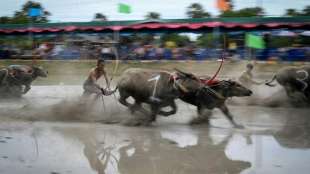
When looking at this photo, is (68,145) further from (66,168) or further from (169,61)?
(169,61)

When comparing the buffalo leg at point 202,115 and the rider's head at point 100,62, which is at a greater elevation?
the rider's head at point 100,62

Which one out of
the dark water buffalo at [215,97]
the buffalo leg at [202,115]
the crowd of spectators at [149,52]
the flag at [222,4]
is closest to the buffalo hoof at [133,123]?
the dark water buffalo at [215,97]

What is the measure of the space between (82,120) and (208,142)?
348cm

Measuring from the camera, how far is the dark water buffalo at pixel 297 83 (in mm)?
14281

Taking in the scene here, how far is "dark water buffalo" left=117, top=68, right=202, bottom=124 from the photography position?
36.5 ft

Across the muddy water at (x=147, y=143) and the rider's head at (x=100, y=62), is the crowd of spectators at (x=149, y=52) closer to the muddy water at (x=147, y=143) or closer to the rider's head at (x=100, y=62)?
the muddy water at (x=147, y=143)

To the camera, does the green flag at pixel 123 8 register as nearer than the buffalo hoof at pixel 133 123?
No

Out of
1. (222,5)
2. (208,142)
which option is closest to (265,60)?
(222,5)

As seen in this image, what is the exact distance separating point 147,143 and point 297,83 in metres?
6.25

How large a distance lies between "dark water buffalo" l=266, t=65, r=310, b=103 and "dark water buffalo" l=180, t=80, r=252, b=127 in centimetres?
341

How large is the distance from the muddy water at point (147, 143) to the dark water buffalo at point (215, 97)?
28 cm

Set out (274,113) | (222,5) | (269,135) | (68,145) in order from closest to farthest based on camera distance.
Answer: (68,145)
(269,135)
(274,113)
(222,5)

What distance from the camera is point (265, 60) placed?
77.9ft

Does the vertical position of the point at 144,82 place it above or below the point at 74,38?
above
